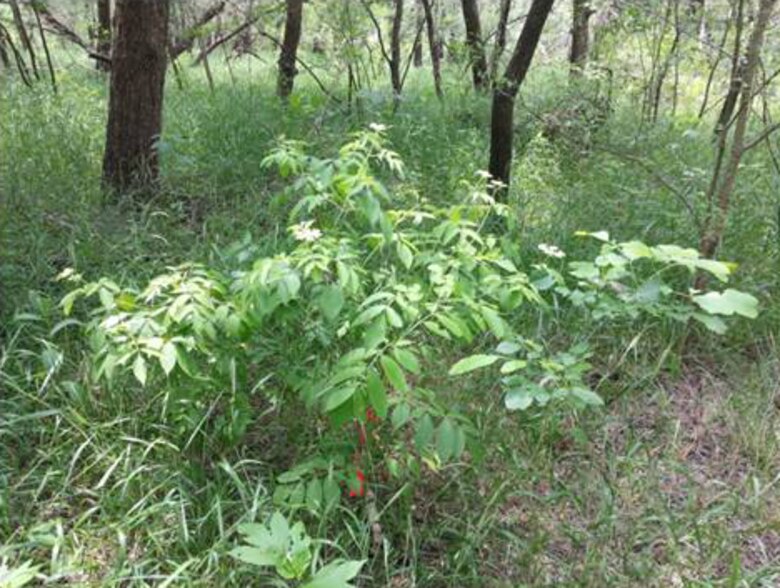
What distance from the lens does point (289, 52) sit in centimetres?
634

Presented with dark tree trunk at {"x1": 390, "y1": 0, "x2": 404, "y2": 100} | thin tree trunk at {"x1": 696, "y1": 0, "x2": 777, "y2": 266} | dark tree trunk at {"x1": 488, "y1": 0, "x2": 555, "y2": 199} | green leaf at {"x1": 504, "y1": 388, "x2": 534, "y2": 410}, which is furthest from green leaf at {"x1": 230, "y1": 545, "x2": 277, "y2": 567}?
dark tree trunk at {"x1": 390, "y1": 0, "x2": 404, "y2": 100}

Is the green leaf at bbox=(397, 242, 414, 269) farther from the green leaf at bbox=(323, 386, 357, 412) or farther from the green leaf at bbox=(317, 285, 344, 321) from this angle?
the green leaf at bbox=(323, 386, 357, 412)

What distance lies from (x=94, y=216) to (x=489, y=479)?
2.57 meters

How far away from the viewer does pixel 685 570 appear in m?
1.90

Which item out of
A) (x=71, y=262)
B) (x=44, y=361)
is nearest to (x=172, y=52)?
(x=71, y=262)

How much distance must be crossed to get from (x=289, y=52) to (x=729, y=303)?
5.41 metres

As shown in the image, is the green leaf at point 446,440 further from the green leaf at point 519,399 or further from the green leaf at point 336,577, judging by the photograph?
the green leaf at point 336,577

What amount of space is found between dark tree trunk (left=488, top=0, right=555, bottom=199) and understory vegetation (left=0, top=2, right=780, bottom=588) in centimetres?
100

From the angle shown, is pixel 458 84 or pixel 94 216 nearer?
pixel 94 216

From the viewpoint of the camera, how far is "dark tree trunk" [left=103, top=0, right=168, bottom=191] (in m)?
3.96

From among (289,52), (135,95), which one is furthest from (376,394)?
(289,52)

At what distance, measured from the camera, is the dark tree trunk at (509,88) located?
12.5 ft

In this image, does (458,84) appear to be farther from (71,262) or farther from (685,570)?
(685,570)

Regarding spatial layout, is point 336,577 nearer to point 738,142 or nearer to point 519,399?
point 519,399
